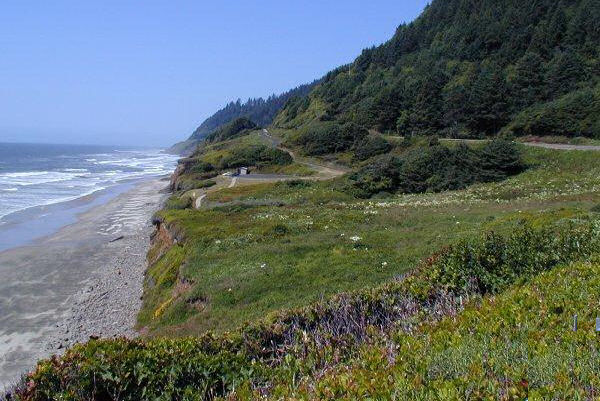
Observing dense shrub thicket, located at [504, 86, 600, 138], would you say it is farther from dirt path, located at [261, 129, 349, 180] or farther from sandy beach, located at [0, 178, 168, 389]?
sandy beach, located at [0, 178, 168, 389]

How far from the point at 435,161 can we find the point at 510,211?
946 inches

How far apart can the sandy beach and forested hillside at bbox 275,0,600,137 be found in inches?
1984

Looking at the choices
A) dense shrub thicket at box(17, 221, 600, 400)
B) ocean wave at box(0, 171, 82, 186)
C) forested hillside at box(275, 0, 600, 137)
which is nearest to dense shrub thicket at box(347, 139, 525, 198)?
forested hillside at box(275, 0, 600, 137)

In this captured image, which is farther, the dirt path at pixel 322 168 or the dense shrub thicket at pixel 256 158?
the dense shrub thicket at pixel 256 158

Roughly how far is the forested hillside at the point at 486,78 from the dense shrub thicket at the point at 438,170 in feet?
61.2

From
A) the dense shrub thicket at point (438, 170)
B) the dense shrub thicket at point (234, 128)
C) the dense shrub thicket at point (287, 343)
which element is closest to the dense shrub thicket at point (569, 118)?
the dense shrub thicket at point (438, 170)

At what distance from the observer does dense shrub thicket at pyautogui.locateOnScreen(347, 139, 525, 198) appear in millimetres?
48719

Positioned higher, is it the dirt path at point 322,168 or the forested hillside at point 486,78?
the forested hillside at point 486,78

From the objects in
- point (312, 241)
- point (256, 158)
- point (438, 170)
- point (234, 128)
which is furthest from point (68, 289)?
point (234, 128)

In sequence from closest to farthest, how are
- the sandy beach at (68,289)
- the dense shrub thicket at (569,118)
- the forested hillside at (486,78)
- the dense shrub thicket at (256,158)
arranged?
the sandy beach at (68,289), the dense shrub thicket at (569,118), the forested hillside at (486,78), the dense shrub thicket at (256,158)

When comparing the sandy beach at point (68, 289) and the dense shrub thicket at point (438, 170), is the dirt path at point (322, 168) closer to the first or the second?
the dense shrub thicket at point (438, 170)

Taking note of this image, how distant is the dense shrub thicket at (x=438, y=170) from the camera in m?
48.7

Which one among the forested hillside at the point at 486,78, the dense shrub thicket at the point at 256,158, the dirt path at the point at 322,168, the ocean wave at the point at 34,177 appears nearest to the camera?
the dirt path at the point at 322,168

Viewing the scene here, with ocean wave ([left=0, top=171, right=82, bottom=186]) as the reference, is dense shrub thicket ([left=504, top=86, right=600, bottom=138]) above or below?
above
